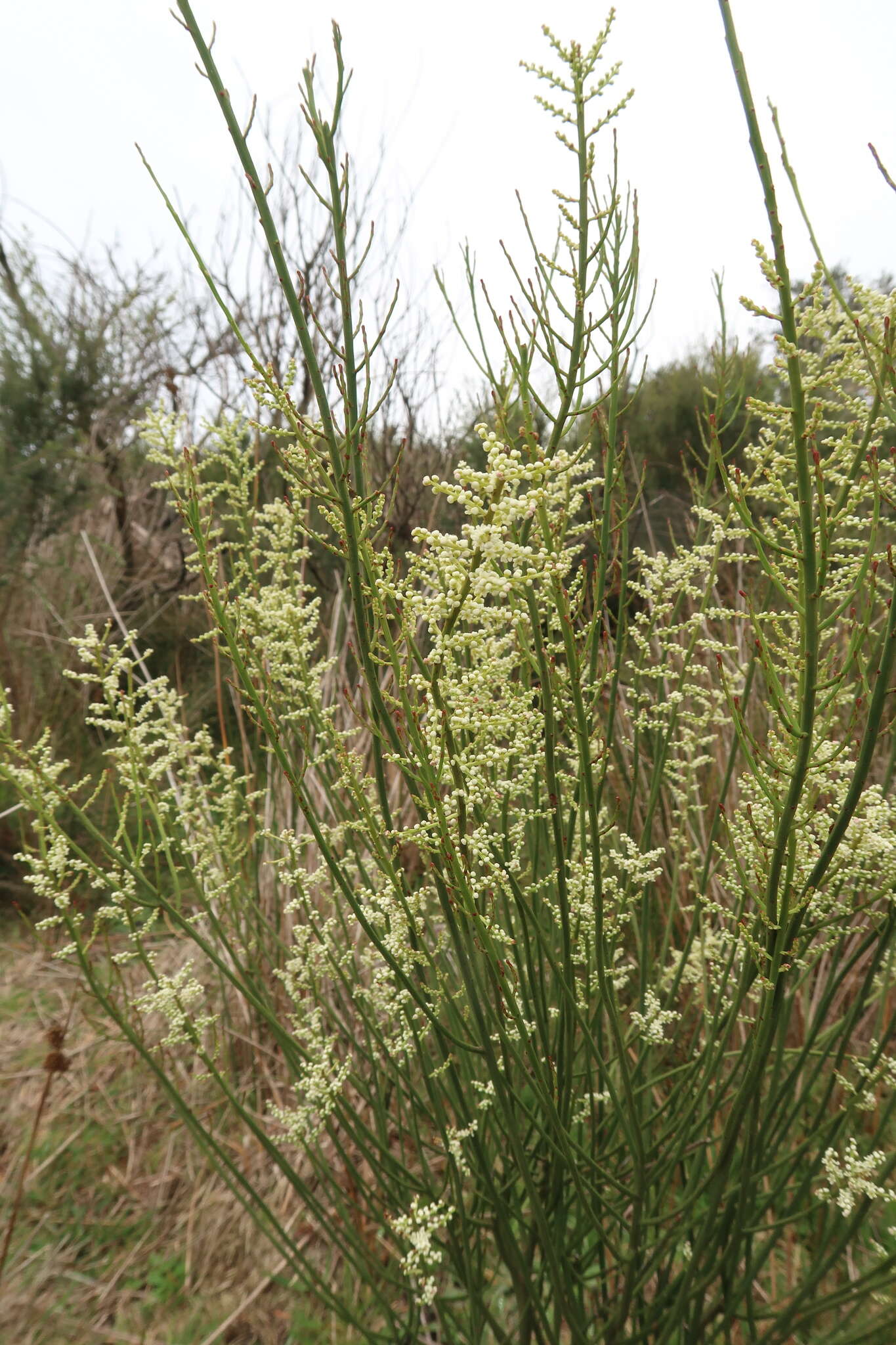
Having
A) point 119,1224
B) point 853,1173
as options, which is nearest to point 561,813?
point 853,1173

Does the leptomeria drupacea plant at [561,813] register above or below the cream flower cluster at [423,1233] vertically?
above

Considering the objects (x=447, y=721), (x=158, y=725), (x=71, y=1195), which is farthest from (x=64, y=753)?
(x=447, y=721)

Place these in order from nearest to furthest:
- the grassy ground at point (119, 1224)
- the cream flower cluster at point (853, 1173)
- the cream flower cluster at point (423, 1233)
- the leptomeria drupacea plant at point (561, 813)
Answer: the leptomeria drupacea plant at point (561, 813) → the cream flower cluster at point (853, 1173) → the cream flower cluster at point (423, 1233) → the grassy ground at point (119, 1224)

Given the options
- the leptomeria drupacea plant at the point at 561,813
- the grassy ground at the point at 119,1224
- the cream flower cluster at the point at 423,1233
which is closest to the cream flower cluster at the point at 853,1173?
the leptomeria drupacea plant at the point at 561,813

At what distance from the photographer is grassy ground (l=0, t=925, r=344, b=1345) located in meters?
2.42

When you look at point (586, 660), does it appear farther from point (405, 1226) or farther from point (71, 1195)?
point (71, 1195)

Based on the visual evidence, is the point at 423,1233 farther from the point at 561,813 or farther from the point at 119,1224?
the point at 119,1224

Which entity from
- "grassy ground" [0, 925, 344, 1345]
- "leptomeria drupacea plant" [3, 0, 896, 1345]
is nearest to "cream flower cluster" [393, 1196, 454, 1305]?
"leptomeria drupacea plant" [3, 0, 896, 1345]

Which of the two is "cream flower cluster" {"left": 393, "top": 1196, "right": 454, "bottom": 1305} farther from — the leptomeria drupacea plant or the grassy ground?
the grassy ground

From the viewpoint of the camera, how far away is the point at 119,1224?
9.55 feet

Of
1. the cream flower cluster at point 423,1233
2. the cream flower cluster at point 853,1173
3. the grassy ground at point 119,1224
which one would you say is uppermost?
the cream flower cluster at point 853,1173

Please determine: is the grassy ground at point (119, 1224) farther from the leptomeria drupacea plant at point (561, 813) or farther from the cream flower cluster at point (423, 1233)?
the cream flower cluster at point (423, 1233)

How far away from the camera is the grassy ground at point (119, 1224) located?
95.3 inches

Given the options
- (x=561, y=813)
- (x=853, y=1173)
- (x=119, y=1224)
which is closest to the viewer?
(x=561, y=813)
